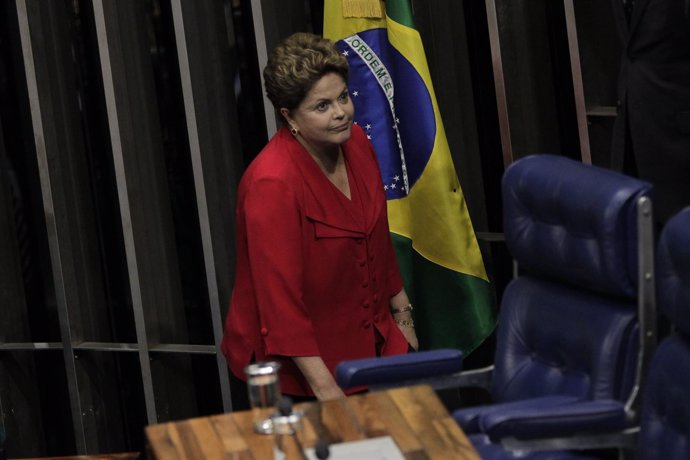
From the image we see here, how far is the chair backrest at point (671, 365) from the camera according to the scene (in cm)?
301

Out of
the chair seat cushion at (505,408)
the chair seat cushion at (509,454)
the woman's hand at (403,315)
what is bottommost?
the chair seat cushion at (509,454)

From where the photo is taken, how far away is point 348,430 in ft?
10.0

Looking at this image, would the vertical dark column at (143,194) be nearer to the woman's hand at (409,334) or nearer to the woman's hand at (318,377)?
the woman's hand at (409,334)

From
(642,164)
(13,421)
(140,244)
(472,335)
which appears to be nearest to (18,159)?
(140,244)

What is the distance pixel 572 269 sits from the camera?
11.2 ft

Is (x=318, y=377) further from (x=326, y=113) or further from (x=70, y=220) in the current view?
(x=70, y=220)

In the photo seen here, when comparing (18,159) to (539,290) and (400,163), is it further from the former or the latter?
(539,290)

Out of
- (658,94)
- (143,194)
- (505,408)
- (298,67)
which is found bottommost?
(505,408)

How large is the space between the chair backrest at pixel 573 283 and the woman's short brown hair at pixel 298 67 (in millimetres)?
607

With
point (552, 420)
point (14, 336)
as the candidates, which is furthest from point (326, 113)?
point (14, 336)

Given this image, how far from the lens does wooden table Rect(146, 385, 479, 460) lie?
294cm

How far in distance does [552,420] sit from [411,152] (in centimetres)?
176

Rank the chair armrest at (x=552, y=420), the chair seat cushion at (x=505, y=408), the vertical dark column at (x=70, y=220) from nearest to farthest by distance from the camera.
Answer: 1. the chair armrest at (x=552, y=420)
2. the chair seat cushion at (x=505, y=408)
3. the vertical dark column at (x=70, y=220)

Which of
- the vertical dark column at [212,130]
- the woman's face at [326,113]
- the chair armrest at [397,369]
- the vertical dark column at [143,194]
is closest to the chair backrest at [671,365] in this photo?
the chair armrest at [397,369]
